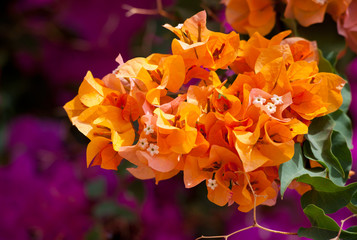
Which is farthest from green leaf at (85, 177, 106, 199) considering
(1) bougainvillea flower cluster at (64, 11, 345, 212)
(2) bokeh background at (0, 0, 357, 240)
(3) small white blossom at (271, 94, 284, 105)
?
(3) small white blossom at (271, 94, 284, 105)

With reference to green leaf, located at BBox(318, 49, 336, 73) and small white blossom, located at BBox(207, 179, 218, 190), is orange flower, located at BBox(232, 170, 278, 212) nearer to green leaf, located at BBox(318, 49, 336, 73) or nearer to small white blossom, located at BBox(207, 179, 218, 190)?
small white blossom, located at BBox(207, 179, 218, 190)

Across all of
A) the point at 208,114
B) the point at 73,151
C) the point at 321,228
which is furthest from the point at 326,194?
the point at 73,151

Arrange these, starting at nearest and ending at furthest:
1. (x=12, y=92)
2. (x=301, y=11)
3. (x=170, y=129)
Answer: (x=170, y=129) → (x=301, y=11) → (x=12, y=92)

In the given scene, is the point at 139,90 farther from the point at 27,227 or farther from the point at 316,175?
the point at 27,227

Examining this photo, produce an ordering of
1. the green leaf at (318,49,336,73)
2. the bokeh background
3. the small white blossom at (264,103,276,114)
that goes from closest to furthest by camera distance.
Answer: the small white blossom at (264,103,276,114)
the green leaf at (318,49,336,73)
the bokeh background

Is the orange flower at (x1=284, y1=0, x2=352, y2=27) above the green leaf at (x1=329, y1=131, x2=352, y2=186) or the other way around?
above

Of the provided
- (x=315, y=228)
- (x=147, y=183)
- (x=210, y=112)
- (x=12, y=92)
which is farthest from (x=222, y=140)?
(x=12, y=92)
